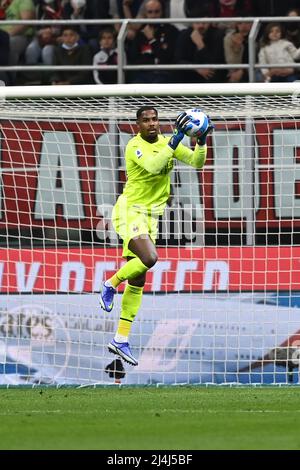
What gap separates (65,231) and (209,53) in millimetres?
3294

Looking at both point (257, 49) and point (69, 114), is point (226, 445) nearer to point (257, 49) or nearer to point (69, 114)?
point (69, 114)

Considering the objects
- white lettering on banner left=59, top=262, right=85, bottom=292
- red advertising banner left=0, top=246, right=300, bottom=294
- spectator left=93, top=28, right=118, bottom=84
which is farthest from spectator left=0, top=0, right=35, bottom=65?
white lettering on banner left=59, top=262, right=85, bottom=292

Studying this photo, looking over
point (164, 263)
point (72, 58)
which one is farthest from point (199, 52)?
point (164, 263)

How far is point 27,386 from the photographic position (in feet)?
44.9

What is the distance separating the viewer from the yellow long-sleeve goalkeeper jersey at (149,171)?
12545mm

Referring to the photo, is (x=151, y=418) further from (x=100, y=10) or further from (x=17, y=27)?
(x=100, y=10)

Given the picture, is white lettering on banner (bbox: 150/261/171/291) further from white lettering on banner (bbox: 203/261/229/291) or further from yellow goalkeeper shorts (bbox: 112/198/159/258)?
yellow goalkeeper shorts (bbox: 112/198/159/258)

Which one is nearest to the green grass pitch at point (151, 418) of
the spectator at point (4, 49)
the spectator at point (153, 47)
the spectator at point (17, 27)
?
the spectator at point (153, 47)

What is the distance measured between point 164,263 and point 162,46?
3.25m

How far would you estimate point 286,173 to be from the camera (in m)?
14.5

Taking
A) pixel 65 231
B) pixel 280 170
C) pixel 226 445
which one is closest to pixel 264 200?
pixel 280 170

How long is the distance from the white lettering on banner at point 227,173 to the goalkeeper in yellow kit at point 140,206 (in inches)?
67.3

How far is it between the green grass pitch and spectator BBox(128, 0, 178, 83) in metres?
4.64

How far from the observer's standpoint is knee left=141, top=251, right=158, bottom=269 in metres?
12.5
